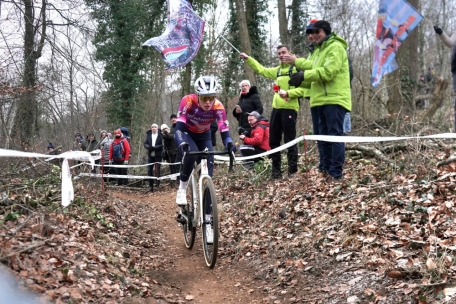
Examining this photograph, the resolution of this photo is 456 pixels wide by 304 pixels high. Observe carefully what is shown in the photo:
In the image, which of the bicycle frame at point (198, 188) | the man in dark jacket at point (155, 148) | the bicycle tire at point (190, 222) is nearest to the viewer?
the bicycle frame at point (198, 188)

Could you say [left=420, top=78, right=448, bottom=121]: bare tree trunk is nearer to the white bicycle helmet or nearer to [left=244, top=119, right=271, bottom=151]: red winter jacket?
[left=244, top=119, right=271, bottom=151]: red winter jacket

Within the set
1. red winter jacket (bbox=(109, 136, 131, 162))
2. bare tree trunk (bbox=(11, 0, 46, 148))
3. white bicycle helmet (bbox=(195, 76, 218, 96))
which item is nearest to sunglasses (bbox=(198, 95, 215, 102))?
white bicycle helmet (bbox=(195, 76, 218, 96))

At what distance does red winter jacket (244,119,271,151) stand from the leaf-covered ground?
2556mm

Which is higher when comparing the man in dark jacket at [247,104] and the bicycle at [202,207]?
the man in dark jacket at [247,104]

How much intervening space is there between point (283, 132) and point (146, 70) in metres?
17.3

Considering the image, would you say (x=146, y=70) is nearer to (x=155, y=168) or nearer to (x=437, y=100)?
(x=155, y=168)

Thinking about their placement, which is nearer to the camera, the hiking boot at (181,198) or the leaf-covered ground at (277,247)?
the leaf-covered ground at (277,247)

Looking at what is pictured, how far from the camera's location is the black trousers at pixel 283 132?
8172 millimetres

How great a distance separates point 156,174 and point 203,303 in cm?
1053

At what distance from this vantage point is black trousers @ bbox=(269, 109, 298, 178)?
322 inches

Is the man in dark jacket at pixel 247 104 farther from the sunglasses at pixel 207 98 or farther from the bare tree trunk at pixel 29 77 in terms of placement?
the bare tree trunk at pixel 29 77

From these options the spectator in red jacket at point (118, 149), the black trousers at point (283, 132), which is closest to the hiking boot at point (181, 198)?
the black trousers at point (283, 132)

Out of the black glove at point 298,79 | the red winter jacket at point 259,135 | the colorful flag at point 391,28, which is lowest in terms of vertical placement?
the red winter jacket at point 259,135

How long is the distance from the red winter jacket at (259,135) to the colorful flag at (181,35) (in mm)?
2222
